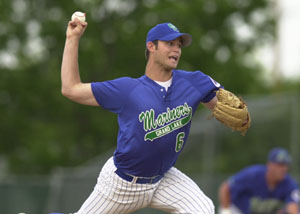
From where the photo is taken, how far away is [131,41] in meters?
20.7

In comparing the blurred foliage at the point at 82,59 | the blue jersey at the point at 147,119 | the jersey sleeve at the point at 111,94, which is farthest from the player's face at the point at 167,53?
the blurred foliage at the point at 82,59

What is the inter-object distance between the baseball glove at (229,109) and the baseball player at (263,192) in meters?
4.02

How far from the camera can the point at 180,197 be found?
4.99 metres

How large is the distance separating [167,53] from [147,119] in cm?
59

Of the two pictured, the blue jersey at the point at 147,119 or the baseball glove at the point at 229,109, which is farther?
the baseball glove at the point at 229,109

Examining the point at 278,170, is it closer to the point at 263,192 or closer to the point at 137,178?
the point at 263,192

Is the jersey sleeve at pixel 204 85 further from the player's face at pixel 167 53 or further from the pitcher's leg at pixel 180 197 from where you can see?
the pitcher's leg at pixel 180 197

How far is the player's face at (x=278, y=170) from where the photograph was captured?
8.92 metres

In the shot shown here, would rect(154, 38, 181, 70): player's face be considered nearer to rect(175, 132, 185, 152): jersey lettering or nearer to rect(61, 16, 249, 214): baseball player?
rect(61, 16, 249, 214): baseball player

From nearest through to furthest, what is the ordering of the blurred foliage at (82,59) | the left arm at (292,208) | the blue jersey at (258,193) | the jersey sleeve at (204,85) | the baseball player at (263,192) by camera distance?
the jersey sleeve at (204,85)
the left arm at (292,208)
the baseball player at (263,192)
the blue jersey at (258,193)
the blurred foliage at (82,59)

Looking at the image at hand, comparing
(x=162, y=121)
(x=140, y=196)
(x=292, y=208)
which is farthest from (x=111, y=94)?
(x=292, y=208)

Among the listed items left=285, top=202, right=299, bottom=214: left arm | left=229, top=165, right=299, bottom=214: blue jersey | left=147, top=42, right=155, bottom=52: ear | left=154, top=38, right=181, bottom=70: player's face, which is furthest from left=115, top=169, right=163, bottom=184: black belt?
left=229, top=165, right=299, bottom=214: blue jersey

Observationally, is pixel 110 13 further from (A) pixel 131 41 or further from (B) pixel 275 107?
(B) pixel 275 107

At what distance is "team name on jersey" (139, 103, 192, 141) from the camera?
478cm
